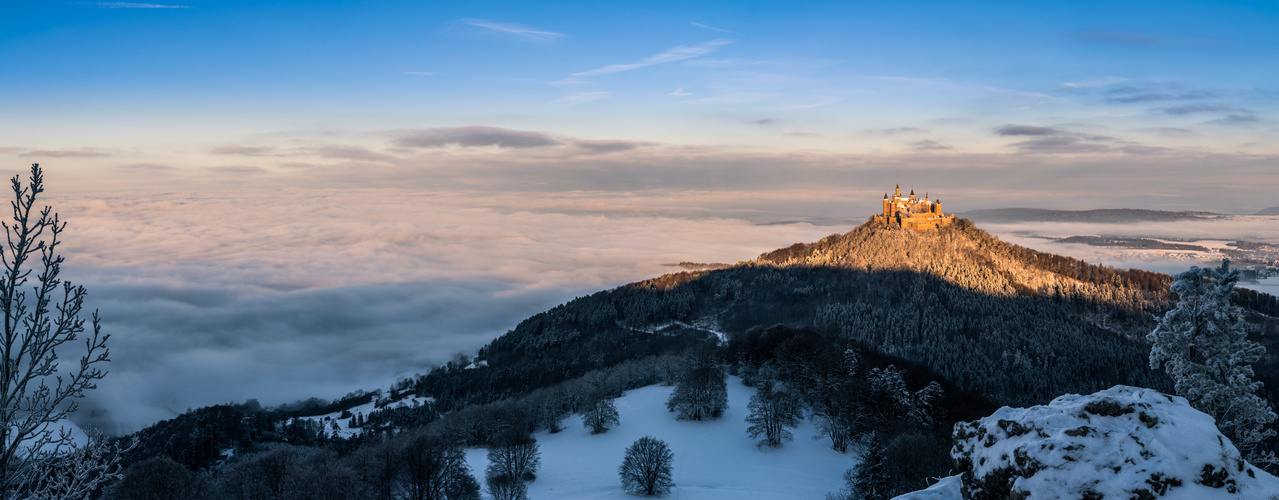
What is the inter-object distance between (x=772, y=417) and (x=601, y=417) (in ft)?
75.1

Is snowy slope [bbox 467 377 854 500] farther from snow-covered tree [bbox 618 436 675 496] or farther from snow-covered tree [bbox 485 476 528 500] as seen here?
snow-covered tree [bbox 485 476 528 500]

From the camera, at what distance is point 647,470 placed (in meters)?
61.3

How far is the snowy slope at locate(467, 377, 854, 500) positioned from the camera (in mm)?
62250

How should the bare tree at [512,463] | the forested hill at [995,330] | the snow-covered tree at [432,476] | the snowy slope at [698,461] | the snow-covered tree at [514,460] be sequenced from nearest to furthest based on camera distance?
the snow-covered tree at [432,476] < the bare tree at [512,463] < the snowy slope at [698,461] < the snow-covered tree at [514,460] < the forested hill at [995,330]

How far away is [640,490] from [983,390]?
91586 millimetres

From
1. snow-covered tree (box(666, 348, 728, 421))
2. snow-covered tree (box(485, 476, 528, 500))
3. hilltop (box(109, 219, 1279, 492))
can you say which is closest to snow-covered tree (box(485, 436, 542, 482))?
snow-covered tree (box(485, 476, 528, 500))

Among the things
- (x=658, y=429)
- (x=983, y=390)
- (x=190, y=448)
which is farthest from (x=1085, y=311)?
(x=190, y=448)

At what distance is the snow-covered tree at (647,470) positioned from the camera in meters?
61.3

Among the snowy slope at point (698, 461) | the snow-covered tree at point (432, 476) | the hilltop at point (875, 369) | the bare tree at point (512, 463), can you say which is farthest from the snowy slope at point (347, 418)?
the snow-covered tree at point (432, 476)

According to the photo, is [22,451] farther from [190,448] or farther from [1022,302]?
[1022,302]

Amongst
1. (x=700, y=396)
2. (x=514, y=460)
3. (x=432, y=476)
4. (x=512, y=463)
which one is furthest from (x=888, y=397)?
(x=432, y=476)

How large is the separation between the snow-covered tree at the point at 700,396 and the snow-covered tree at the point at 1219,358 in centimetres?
6072

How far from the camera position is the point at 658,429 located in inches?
3221

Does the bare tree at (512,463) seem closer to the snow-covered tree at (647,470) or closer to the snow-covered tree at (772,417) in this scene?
the snow-covered tree at (647,470)
